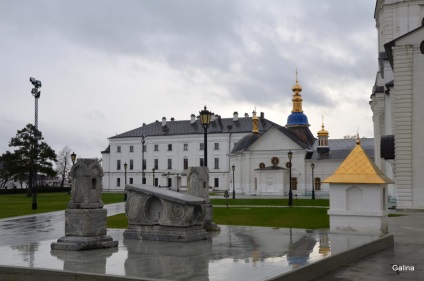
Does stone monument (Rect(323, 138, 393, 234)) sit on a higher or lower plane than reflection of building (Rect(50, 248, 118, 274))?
higher

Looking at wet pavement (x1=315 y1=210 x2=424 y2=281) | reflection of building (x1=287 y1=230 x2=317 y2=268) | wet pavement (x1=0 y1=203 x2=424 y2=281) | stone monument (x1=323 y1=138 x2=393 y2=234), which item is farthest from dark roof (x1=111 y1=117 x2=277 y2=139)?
reflection of building (x1=287 y1=230 x2=317 y2=268)

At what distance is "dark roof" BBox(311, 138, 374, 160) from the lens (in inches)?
3019

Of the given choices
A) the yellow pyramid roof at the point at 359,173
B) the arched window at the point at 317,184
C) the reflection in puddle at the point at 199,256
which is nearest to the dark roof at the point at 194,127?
the arched window at the point at 317,184

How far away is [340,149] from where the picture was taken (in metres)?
79.2

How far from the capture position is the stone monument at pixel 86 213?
1249 cm

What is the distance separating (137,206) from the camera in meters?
14.5

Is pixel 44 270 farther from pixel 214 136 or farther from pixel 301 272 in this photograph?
pixel 214 136

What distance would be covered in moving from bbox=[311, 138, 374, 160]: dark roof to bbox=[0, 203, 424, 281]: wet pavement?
60881mm

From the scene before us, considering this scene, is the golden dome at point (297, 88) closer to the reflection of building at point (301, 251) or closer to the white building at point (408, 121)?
the white building at point (408, 121)

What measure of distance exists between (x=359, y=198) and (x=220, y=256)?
7.28m

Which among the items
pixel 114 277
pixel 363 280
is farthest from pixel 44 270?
pixel 363 280

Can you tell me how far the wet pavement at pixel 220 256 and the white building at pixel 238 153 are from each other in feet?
190

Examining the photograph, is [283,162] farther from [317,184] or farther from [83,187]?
[83,187]

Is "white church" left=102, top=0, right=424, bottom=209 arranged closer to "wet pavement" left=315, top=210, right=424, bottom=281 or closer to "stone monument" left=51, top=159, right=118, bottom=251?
"wet pavement" left=315, top=210, right=424, bottom=281
